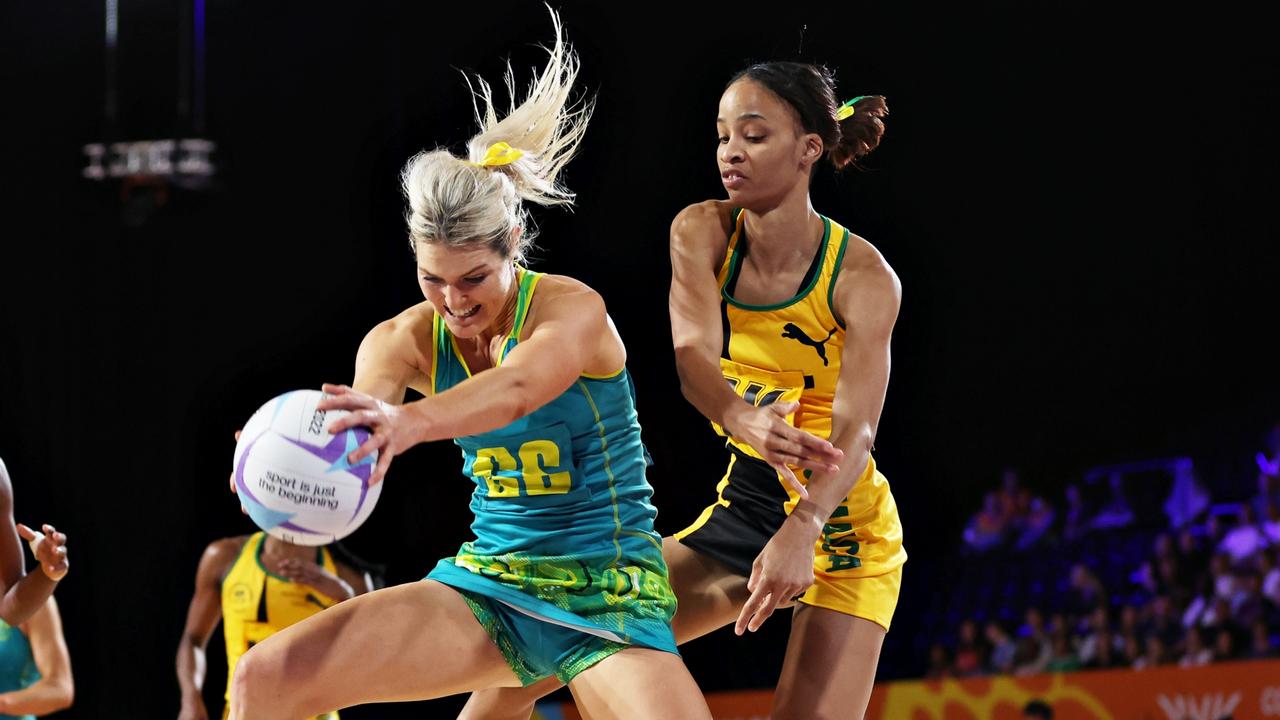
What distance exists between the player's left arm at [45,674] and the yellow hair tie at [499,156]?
7.54 ft

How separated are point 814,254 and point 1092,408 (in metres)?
4.44

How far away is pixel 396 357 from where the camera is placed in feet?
7.82

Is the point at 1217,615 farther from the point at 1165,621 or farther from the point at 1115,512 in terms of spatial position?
the point at 1115,512

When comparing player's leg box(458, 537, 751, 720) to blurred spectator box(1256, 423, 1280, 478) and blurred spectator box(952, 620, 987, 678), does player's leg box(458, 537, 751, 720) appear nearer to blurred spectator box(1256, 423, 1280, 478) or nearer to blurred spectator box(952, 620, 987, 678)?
blurred spectator box(952, 620, 987, 678)

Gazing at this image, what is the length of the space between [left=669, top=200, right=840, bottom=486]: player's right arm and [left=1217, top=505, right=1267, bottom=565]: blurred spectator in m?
4.51

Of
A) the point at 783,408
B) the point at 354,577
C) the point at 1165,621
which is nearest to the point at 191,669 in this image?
the point at 354,577

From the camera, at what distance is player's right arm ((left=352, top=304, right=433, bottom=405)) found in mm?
2338

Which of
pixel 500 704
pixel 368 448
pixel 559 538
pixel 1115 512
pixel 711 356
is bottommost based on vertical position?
pixel 1115 512

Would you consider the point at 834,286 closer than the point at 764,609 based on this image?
No

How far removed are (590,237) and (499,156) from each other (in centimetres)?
406

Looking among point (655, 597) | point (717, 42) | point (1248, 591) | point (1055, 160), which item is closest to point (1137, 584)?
point (1248, 591)

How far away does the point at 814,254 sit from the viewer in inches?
116

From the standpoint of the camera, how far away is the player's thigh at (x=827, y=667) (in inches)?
110

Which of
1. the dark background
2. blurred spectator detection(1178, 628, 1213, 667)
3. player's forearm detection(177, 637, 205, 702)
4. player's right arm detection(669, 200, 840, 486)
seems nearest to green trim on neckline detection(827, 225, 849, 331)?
player's right arm detection(669, 200, 840, 486)
